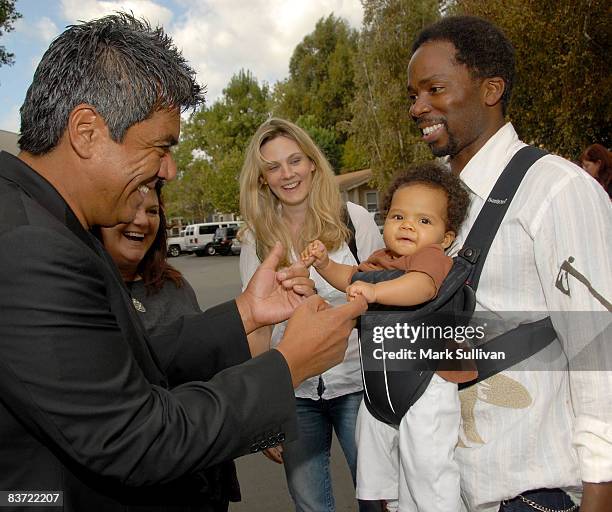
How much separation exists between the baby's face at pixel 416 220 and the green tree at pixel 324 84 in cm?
4668

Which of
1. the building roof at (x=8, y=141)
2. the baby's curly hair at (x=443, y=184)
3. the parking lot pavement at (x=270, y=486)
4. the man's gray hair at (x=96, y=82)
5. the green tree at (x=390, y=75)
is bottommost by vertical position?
the parking lot pavement at (x=270, y=486)

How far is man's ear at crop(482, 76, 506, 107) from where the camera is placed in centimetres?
208

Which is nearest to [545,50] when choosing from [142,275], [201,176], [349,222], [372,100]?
[349,222]

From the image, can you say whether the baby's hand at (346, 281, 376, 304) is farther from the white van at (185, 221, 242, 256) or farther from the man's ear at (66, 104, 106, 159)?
the white van at (185, 221, 242, 256)

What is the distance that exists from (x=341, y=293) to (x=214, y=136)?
187ft

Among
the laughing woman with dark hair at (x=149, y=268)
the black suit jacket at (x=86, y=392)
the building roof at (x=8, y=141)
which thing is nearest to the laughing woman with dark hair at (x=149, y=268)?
the laughing woman with dark hair at (x=149, y=268)

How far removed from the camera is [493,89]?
209cm

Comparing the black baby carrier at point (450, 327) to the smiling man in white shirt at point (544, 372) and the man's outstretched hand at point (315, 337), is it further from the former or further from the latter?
the man's outstretched hand at point (315, 337)

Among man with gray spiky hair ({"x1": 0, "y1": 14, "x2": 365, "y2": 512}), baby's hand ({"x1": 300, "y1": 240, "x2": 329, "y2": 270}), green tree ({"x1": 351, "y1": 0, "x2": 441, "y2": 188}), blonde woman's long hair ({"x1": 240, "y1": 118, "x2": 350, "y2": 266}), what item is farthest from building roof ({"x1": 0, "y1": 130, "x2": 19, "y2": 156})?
green tree ({"x1": 351, "y1": 0, "x2": 441, "y2": 188})

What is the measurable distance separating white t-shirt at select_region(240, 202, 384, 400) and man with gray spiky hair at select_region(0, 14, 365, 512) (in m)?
1.20

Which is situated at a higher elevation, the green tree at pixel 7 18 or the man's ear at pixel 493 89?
the green tree at pixel 7 18

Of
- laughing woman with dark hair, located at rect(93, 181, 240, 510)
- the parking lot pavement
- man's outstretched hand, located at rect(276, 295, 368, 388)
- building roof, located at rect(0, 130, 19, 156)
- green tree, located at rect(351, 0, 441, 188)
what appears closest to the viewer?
man's outstretched hand, located at rect(276, 295, 368, 388)

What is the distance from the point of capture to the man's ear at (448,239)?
2.16 metres

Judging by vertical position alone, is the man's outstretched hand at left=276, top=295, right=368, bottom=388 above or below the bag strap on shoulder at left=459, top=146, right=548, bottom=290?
below
